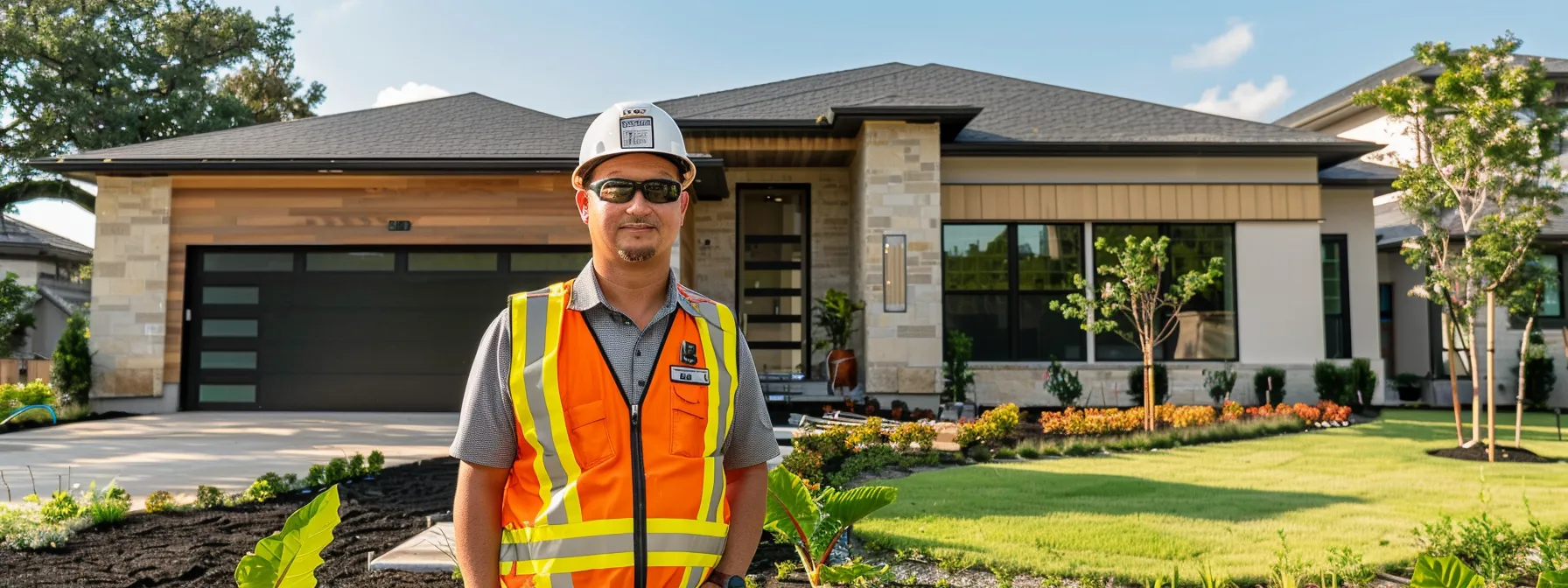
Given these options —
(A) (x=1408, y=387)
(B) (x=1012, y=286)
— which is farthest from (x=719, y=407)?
(A) (x=1408, y=387)

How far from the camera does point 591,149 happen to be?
183 centimetres

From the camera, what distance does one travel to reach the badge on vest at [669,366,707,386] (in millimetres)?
1748

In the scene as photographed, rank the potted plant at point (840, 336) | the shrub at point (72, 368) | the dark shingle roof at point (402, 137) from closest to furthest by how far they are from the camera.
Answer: the shrub at point (72, 368) < the dark shingle roof at point (402, 137) < the potted plant at point (840, 336)

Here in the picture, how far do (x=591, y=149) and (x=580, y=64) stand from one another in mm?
12909

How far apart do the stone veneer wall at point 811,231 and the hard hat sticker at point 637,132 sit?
13.4 metres

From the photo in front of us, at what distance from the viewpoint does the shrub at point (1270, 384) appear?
13430mm

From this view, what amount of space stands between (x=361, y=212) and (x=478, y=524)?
42.8ft

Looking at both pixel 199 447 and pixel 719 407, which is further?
pixel 199 447

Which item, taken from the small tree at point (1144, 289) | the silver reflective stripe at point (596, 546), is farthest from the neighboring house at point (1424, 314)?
the silver reflective stripe at point (596, 546)

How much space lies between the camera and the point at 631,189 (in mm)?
1789

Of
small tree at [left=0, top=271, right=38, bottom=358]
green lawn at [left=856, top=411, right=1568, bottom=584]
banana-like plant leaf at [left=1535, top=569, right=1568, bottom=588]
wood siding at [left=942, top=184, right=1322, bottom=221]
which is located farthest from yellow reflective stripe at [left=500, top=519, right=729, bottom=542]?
small tree at [left=0, top=271, right=38, bottom=358]

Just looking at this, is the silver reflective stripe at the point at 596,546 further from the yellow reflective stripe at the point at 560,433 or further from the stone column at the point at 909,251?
the stone column at the point at 909,251

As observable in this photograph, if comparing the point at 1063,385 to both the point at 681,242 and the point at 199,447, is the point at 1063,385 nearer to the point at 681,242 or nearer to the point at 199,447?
the point at 681,242

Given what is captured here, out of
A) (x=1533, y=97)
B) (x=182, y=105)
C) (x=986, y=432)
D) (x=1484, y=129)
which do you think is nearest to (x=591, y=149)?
(x=986, y=432)
